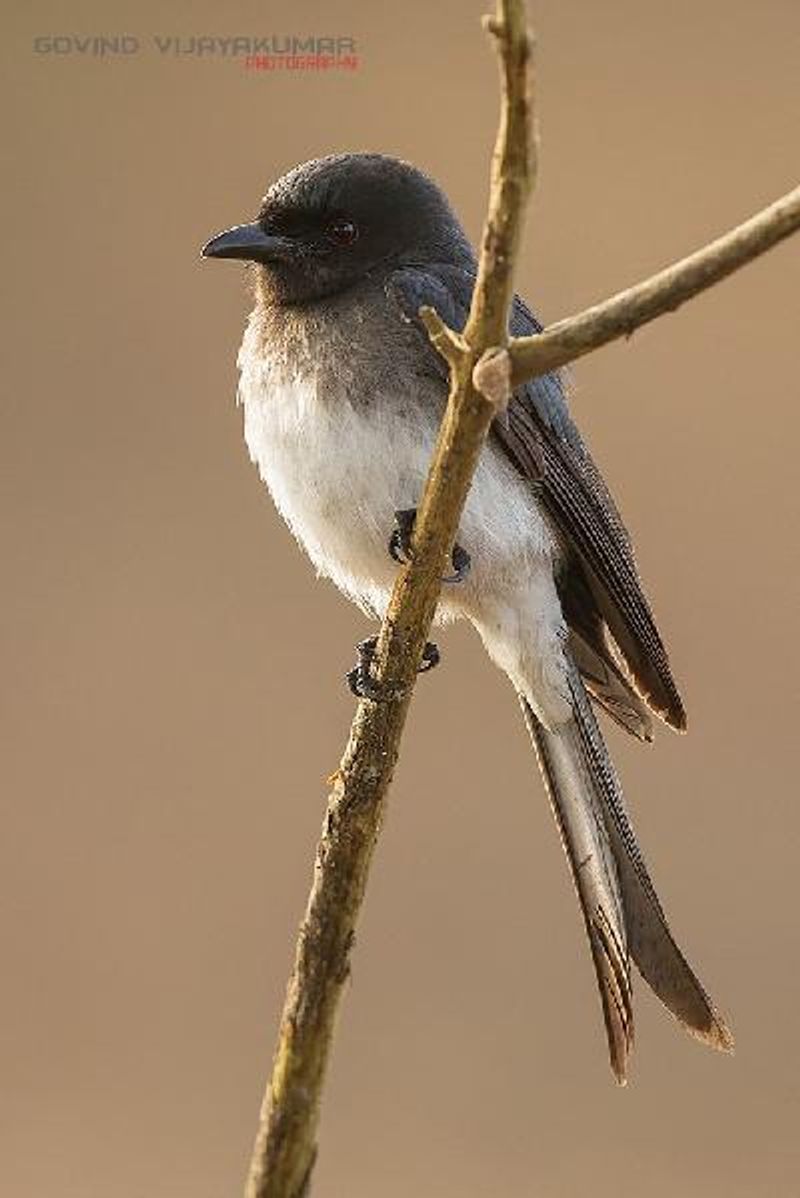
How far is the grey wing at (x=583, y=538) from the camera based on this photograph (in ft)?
7.53

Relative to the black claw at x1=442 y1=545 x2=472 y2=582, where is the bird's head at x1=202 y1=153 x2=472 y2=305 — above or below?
above

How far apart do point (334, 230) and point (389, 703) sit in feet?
3.50

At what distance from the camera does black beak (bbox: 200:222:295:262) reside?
7.78 ft

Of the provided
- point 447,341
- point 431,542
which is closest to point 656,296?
point 447,341

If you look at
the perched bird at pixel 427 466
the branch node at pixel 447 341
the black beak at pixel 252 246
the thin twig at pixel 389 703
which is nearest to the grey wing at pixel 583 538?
the perched bird at pixel 427 466

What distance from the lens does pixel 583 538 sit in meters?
2.37

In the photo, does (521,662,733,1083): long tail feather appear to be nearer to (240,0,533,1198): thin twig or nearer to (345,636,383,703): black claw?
(345,636,383,703): black claw

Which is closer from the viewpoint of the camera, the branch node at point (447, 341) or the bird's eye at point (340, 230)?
the branch node at point (447, 341)

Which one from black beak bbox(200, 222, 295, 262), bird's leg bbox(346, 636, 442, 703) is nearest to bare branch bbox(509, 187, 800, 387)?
bird's leg bbox(346, 636, 442, 703)

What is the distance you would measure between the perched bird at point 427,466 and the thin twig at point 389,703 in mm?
652

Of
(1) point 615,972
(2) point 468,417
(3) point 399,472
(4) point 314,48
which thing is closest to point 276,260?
(3) point 399,472

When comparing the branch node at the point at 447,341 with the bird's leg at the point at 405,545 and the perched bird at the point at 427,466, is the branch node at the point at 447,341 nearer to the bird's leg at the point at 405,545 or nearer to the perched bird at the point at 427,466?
the bird's leg at the point at 405,545

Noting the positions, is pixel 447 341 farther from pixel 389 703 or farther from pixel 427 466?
pixel 427 466

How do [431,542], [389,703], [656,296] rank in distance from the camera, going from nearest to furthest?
1. [656,296]
2. [431,542]
3. [389,703]
